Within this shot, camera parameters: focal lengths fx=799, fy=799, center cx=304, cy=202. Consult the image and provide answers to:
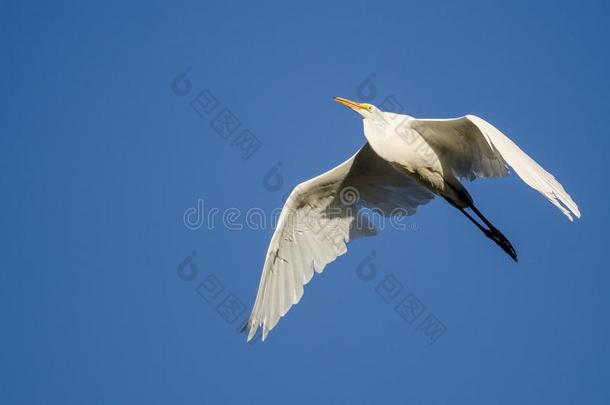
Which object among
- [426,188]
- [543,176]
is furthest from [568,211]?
[426,188]

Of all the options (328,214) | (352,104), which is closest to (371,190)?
(328,214)

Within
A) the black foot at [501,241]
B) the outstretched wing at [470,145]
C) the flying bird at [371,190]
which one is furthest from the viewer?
the black foot at [501,241]

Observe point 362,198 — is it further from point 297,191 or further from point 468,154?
point 468,154

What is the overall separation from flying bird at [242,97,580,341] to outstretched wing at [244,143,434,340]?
1cm

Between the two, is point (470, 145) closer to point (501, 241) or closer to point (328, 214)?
point (501, 241)

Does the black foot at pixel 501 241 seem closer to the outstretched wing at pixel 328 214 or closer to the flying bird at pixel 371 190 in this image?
the flying bird at pixel 371 190

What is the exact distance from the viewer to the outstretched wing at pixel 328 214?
10.0 metres

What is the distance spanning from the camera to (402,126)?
9320 millimetres

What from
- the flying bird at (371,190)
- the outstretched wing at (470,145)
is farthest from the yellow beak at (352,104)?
the outstretched wing at (470,145)

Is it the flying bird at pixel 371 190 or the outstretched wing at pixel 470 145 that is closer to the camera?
the outstretched wing at pixel 470 145

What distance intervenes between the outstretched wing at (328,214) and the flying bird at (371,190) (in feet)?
0.04

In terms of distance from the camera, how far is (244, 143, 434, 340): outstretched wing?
1004cm

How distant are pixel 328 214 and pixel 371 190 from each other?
2.16ft

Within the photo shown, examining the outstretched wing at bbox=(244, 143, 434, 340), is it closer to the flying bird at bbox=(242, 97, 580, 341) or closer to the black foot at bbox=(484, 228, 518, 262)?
the flying bird at bbox=(242, 97, 580, 341)
